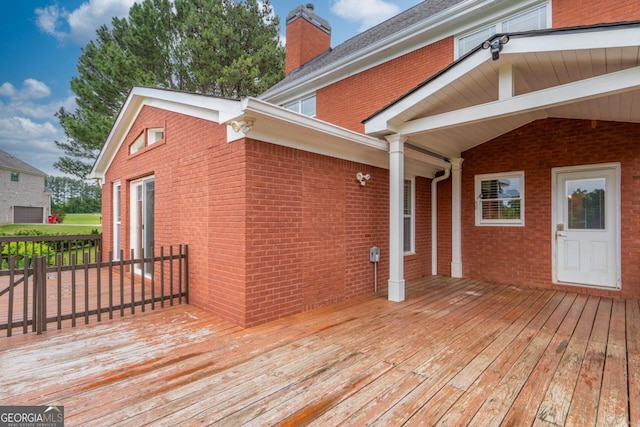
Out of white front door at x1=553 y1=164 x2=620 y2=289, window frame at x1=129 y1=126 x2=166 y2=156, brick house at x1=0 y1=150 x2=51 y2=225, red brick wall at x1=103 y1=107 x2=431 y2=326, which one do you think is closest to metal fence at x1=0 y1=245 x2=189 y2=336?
red brick wall at x1=103 y1=107 x2=431 y2=326

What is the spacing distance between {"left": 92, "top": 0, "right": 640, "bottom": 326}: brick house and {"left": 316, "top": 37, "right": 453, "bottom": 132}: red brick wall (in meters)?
0.05

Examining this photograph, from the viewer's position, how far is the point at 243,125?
3.68 m

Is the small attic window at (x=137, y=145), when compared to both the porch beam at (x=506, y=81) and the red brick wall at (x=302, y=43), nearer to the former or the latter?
the porch beam at (x=506, y=81)

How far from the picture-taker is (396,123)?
16.1 feet

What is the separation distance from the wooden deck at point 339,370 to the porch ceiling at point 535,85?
9.07 ft

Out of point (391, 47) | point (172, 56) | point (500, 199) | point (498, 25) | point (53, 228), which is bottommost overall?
point (53, 228)

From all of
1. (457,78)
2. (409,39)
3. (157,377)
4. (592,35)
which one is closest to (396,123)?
(457,78)

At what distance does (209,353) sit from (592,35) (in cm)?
518

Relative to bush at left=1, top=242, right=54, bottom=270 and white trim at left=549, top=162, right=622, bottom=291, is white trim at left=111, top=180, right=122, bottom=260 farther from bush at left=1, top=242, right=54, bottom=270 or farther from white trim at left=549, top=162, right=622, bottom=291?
white trim at left=549, top=162, right=622, bottom=291

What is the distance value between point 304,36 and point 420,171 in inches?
321

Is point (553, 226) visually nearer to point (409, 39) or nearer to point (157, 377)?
point (409, 39)

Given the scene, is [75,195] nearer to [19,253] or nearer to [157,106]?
[19,253]

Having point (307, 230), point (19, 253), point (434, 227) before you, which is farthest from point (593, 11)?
point (19, 253)

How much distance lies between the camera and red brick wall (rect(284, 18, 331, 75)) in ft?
38.3
